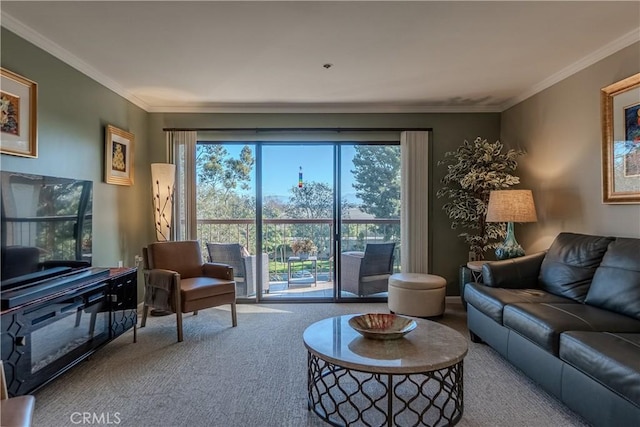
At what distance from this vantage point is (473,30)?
2.55 m

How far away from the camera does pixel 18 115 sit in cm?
247

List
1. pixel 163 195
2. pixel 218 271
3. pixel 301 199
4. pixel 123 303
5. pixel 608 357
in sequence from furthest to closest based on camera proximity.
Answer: pixel 301 199, pixel 163 195, pixel 218 271, pixel 123 303, pixel 608 357

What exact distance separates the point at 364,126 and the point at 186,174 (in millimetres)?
2327

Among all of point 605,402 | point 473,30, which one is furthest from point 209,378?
point 473,30

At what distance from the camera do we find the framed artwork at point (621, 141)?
2639mm

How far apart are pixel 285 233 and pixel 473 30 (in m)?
3.08

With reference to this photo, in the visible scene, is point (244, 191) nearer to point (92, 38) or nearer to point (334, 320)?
point (92, 38)

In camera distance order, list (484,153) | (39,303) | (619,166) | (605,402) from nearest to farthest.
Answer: (605,402)
(39,303)
(619,166)
(484,153)

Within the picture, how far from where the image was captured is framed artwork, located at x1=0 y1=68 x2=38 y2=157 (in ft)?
7.70

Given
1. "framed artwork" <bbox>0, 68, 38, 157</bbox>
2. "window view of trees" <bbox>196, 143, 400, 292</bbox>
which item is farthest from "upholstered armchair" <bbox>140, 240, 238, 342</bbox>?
"framed artwork" <bbox>0, 68, 38, 157</bbox>

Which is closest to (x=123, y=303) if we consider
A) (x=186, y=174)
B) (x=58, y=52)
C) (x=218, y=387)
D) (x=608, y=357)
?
(x=218, y=387)

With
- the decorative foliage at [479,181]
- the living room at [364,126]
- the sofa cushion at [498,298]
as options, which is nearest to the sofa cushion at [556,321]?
the sofa cushion at [498,298]

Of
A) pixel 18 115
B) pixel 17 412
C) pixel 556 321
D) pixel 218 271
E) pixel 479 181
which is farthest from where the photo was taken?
pixel 479 181

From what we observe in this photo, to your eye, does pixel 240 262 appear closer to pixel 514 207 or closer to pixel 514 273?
pixel 514 273
